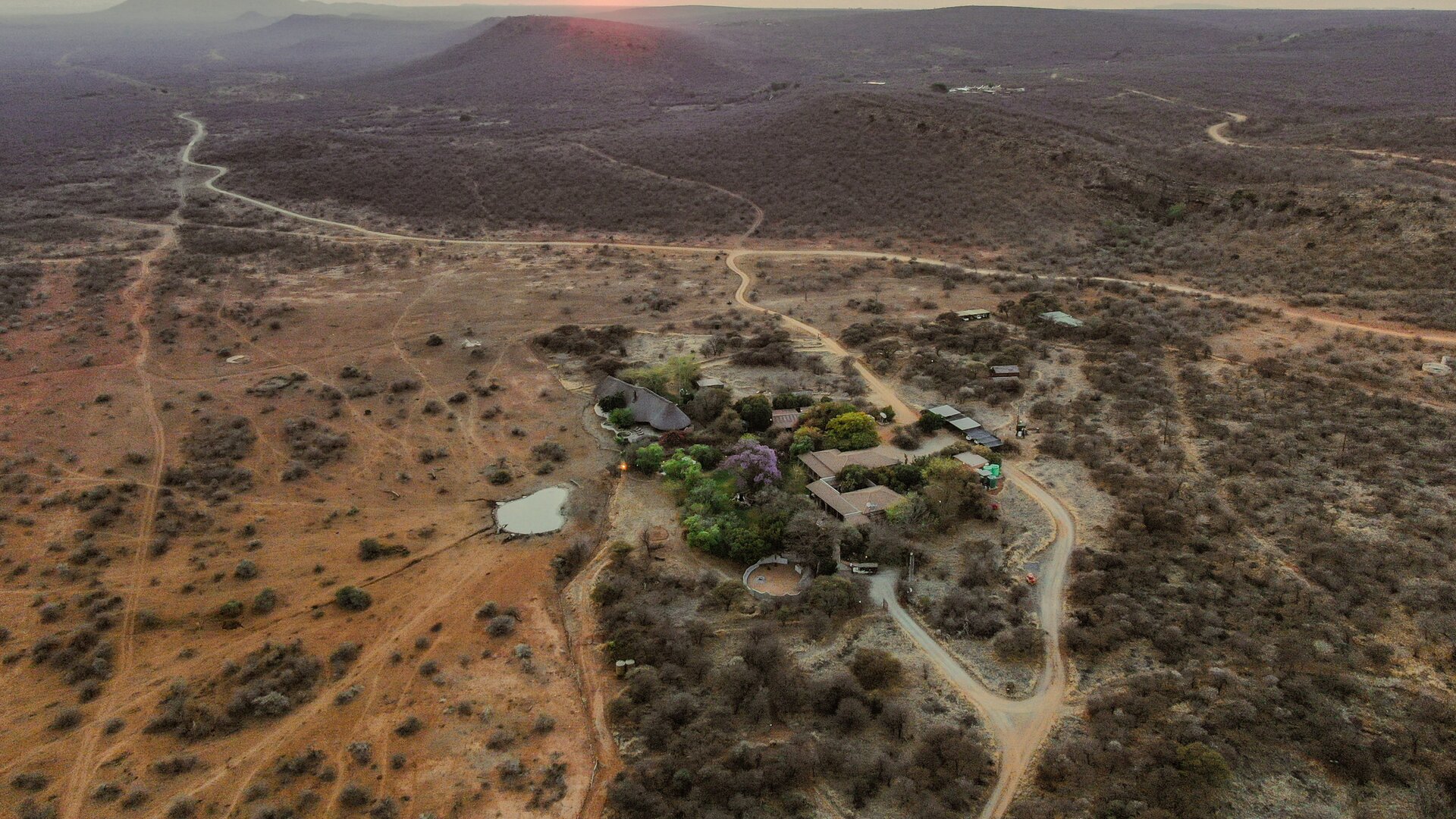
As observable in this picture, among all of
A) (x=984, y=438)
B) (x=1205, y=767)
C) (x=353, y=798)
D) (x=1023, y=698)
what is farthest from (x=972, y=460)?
(x=353, y=798)

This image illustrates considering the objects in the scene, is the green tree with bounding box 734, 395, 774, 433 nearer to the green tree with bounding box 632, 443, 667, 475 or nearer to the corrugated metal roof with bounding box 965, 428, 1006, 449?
the green tree with bounding box 632, 443, 667, 475

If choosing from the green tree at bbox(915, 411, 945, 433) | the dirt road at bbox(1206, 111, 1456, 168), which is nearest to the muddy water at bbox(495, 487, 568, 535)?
the green tree at bbox(915, 411, 945, 433)

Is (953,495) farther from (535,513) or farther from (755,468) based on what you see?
(535,513)

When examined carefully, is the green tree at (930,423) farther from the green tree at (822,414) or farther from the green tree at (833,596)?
the green tree at (833,596)

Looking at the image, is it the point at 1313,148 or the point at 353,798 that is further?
the point at 1313,148

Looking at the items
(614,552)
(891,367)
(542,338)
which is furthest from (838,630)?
(542,338)

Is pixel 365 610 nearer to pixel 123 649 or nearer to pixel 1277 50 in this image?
pixel 123 649
